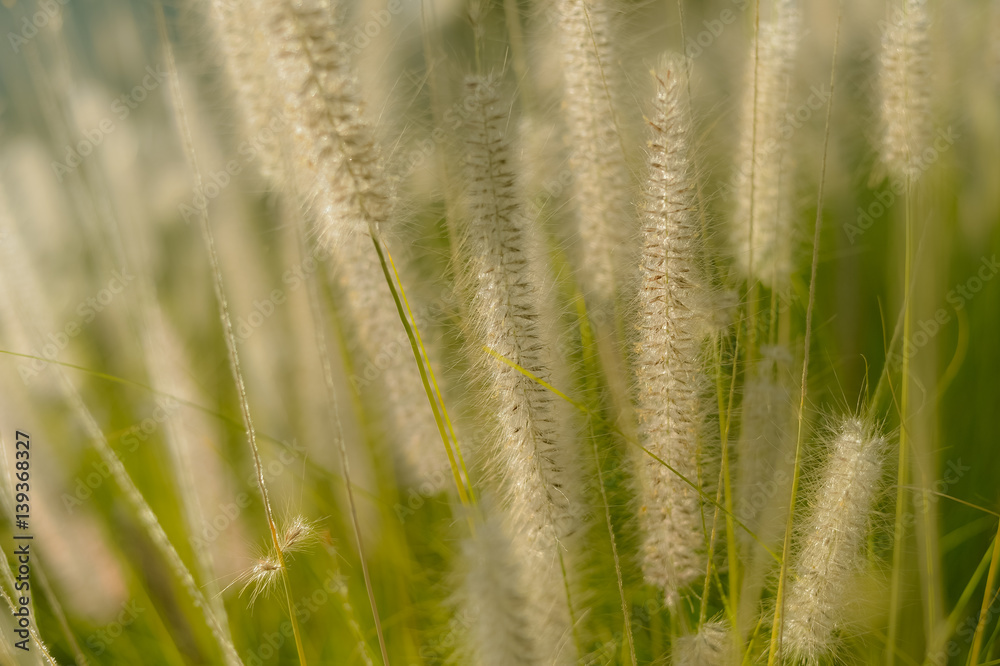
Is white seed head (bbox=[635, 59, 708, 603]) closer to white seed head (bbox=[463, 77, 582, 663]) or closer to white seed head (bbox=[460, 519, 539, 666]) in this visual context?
white seed head (bbox=[463, 77, 582, 663])

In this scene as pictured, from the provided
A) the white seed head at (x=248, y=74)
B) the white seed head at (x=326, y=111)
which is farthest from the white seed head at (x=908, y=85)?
the white seed head at (x=248, y=74)

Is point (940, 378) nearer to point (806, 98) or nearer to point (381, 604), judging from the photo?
point (806, 98)

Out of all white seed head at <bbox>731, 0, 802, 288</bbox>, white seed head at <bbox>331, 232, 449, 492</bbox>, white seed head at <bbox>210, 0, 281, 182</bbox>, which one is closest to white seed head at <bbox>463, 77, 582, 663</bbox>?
white seed head at <bbox>331, 232, 449, 492</bbox>

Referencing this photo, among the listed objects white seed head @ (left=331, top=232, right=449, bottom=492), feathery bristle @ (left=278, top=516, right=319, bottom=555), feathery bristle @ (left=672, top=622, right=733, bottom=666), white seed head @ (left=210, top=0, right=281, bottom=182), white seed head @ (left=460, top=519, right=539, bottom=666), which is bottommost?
feathery bristle @ (left=672, top=622, right=733, bottom=666)

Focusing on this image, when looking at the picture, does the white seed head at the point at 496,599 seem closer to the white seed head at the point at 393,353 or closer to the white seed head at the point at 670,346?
the white seed head at the point at 670,346

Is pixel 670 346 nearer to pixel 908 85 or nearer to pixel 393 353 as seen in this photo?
pixel 393 353

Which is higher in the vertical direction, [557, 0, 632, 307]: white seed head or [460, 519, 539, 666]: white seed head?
[557, 0, 632, 307]: white seed head

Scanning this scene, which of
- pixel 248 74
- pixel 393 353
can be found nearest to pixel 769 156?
pixel 393 353
